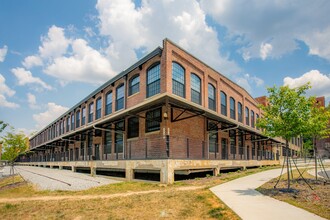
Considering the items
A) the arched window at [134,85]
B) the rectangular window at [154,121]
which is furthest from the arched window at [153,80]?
the arched window at [134,85]

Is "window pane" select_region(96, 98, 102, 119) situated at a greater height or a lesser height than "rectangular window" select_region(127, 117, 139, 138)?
greater

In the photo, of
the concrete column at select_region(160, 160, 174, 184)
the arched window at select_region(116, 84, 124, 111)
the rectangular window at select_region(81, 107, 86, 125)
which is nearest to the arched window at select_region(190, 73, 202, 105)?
the arched window at select_region(116, 84, 124, 111)

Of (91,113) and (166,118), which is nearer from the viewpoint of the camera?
(166,118)

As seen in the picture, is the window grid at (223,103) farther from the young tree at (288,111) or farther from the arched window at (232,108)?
the young tree at (288,111)

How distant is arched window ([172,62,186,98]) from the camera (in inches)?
696

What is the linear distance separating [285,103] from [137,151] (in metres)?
11.1

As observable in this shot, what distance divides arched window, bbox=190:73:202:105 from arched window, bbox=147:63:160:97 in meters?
3.34

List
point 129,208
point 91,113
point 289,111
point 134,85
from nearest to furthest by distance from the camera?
point 129,208 → point 289,111 → point 134,85 → point 91,113

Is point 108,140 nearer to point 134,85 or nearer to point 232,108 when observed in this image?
point 134,85

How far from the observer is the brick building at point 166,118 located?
14844 millimetres

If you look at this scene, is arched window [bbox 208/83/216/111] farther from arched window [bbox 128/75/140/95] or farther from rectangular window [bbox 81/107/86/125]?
rectangular window [bbox 81/107/86/125]

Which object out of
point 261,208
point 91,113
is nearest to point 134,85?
point 91,113

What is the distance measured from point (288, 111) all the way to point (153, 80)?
1022 cm

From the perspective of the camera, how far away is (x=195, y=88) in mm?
20234
